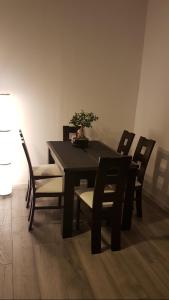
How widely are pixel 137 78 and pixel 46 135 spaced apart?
5.20 ft

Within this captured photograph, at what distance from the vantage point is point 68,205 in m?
2.51

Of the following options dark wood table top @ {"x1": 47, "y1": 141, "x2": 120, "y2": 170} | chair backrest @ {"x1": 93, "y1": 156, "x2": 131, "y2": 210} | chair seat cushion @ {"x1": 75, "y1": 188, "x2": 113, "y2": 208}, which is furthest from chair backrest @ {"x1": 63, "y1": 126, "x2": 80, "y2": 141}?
chair backrest @ {"x1": 93, "y1": 156, "x2": 131, "y2": 210}

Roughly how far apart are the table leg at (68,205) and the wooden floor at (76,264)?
0.09 meters

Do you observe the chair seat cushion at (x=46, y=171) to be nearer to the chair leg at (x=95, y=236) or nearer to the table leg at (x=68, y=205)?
the table leg at (x=68, y=205)

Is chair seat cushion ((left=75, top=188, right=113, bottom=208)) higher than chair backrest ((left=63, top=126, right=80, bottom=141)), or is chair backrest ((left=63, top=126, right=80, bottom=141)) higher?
chair backrest ((left=63, top=126, right=80, bottom=141))

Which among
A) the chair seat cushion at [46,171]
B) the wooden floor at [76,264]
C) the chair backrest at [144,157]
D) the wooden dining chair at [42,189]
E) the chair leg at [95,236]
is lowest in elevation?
the wooden floor at [76,264]

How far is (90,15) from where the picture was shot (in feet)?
11.8

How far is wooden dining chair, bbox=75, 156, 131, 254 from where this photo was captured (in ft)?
7.25

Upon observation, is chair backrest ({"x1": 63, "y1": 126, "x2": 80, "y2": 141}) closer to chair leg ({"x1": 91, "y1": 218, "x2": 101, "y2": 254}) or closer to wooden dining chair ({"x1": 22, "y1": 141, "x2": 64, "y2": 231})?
wooden dining chair ({"x1": 22, "y1": 141, "x2": 64, "y2": 231})

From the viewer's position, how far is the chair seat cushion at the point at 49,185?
267 centimetres

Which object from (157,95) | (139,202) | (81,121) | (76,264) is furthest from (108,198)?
(157,95)

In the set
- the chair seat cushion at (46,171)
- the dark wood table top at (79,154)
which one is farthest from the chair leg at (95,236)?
the chair seat cushion at (46,171)

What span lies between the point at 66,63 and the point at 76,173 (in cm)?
185

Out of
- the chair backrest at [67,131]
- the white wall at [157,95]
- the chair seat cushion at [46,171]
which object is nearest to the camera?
the chair seat cushion at [46,171]
